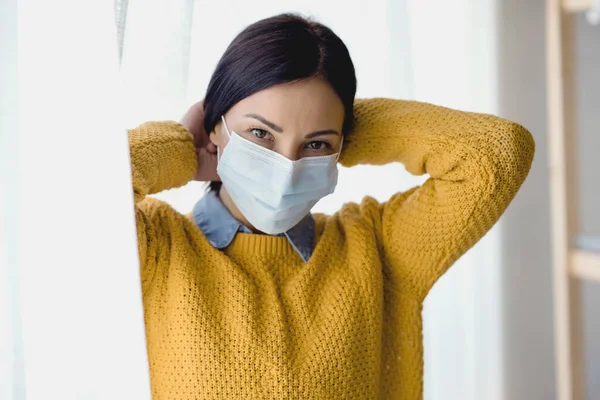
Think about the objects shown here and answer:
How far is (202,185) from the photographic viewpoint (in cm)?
117

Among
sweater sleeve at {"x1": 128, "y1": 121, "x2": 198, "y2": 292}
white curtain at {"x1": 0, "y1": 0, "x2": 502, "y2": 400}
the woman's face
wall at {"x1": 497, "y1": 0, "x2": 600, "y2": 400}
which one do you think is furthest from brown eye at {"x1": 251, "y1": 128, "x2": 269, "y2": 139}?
wall at {"x1": 497, "y1": 0, "x2": 600, "y2": 400}

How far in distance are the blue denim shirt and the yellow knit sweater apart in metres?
0.02

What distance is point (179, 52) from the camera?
107cm

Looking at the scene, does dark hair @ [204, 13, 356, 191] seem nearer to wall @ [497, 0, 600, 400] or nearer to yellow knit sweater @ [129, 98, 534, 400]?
yellow knit sweater @ [129, 98, 534, 400]

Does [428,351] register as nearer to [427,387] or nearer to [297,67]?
[427,387]

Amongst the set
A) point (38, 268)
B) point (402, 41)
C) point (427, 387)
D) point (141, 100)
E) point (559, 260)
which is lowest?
point (427, 387)

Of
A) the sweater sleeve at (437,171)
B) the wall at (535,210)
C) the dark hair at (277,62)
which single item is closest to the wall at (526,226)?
the wall at (535,210)

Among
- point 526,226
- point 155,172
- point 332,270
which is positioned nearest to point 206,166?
point 155,172

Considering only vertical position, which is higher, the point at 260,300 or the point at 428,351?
the point at 260,300

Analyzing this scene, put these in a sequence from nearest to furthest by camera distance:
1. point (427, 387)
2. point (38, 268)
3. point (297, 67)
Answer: point (38, 268)
point (297, 67)
point (427, 387)

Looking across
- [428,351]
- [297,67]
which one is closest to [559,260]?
[428,351]

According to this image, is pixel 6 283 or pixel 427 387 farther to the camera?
pixel 427 387

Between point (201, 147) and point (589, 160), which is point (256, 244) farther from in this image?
point (589, 160)

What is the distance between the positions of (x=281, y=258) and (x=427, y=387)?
0.66m
